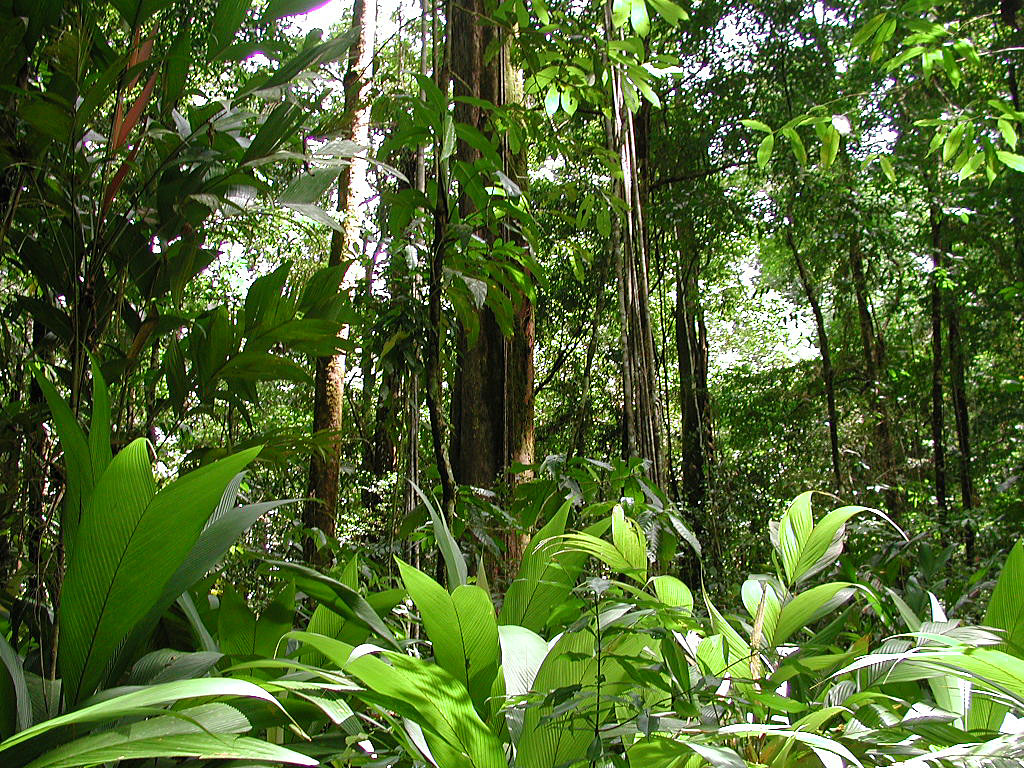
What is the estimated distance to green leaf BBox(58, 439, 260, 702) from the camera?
66 centimetres

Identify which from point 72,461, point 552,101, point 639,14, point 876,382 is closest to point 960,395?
point 876,382

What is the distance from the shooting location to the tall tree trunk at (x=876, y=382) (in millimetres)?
6194

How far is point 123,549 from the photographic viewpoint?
661 mm

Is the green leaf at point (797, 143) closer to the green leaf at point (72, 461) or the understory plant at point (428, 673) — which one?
the understory plant at point (428, 673)

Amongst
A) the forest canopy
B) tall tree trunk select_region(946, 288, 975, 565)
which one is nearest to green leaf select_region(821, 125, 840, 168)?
the forest canopy

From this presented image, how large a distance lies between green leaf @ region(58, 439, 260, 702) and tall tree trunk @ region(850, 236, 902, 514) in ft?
19.3

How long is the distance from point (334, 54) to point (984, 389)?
663 cm

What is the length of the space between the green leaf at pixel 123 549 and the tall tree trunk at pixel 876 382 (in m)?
5.90

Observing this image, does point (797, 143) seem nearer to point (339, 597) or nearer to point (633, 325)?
point (633, 325)

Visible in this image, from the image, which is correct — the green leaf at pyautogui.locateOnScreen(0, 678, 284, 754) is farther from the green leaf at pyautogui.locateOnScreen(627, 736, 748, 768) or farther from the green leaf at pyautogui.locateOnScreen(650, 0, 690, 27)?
Answer: the green leaf at pyautogui.locateOnScreen(650, 0, 690, 27)

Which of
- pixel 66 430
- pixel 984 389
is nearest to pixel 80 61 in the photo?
pixel 66 430

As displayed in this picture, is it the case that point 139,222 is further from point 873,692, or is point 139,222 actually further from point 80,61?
point 873,692

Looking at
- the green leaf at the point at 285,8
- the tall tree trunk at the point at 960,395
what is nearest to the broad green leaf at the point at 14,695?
the green leaf at the point at 285,8

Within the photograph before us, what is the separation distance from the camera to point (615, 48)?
1.60 metres
